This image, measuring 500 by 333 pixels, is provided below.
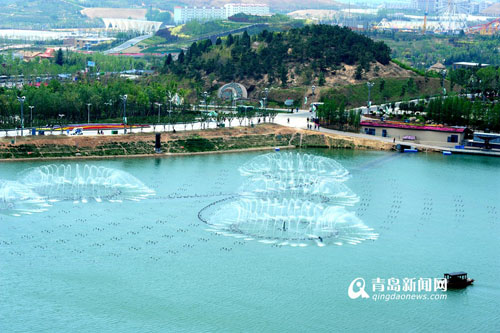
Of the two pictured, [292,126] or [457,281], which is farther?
[292,126]

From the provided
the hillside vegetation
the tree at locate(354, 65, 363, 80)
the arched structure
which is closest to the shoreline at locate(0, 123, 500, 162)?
the arched structure

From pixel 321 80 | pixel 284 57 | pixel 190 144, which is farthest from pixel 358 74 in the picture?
pixel 190 144

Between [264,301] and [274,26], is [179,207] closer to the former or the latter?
[264,301]

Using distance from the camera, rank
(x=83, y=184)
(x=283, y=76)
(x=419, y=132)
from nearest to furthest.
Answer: (x=83, y=184) < (x=419, y=132) < (x=283, y=76)

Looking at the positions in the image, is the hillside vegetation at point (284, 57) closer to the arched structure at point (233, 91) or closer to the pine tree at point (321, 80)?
the pine tree at point (321, 80)

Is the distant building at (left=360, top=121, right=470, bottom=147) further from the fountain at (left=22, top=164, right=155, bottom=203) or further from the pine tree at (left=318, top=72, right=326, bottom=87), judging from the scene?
the fountain at (left=22, top=164, right=155, bottom=203)

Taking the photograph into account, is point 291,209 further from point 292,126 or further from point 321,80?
point 321,80

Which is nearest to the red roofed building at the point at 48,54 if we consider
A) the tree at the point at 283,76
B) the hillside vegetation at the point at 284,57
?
the hillside vegetation at the point at 284,57
